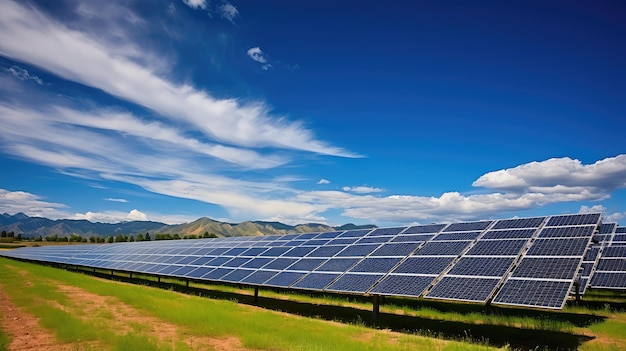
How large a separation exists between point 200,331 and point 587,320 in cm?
1757

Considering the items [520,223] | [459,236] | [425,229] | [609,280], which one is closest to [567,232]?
[520,223]

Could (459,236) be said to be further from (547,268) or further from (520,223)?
(547,268)

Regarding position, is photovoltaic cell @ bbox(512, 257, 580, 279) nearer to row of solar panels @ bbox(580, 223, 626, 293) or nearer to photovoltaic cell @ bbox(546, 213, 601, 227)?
photovoltaic cell @ bbox(546, 213, 601, 227)

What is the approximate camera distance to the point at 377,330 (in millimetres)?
16438

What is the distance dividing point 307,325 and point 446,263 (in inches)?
261

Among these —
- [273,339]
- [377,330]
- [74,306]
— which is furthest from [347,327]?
[74,306]

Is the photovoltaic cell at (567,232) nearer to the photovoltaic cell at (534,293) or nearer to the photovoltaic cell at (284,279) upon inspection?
the photovoltaic cell at (534,293)

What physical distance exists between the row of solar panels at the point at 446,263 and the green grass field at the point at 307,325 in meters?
1.71

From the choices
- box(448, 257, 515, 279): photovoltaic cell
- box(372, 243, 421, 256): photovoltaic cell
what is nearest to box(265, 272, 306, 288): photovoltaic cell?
box(372, 243, 421, 256): photovoltaic cell

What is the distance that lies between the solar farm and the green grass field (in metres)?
1.47

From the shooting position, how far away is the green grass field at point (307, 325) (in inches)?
537

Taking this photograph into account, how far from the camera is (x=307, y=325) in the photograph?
56.3ft

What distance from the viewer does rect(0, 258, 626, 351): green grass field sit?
1365cm

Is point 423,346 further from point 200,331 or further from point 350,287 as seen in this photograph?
point 200,331
